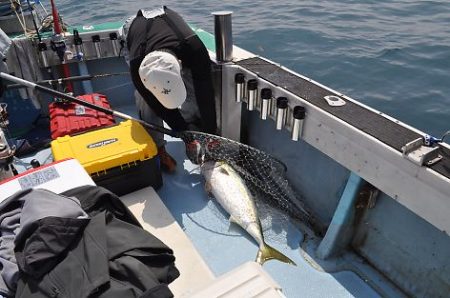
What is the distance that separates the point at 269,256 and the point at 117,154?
1.66 metres

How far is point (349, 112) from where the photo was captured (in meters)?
2.88

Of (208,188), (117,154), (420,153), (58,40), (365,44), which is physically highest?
(58,40)

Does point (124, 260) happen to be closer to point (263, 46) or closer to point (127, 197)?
point (127, 197)

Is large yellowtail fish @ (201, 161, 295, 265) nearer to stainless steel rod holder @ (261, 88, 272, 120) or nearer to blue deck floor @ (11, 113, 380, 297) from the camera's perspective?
blue deck floor @ (11, 113, 380, 297)

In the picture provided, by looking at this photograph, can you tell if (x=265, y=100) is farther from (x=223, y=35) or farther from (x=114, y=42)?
(x=114, y=42)

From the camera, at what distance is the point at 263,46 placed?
931 centimetres

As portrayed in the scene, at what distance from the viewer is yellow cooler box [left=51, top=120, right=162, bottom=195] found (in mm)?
3340

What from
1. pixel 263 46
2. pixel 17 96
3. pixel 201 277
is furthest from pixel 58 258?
pixel 263 46

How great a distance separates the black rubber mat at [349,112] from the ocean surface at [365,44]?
3.37m

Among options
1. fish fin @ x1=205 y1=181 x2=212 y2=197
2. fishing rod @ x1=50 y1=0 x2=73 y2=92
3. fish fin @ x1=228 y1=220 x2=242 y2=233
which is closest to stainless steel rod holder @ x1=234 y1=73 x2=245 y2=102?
fish fin @ x1=205 y1=181 x2=212 y2=197

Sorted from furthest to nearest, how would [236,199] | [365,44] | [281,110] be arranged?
[365,44] → [236,199] → [281,110]

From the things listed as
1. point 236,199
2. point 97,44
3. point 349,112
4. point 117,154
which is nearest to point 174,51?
point 117,154

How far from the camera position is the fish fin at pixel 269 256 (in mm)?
3121

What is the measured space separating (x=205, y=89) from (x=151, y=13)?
3.34ft
